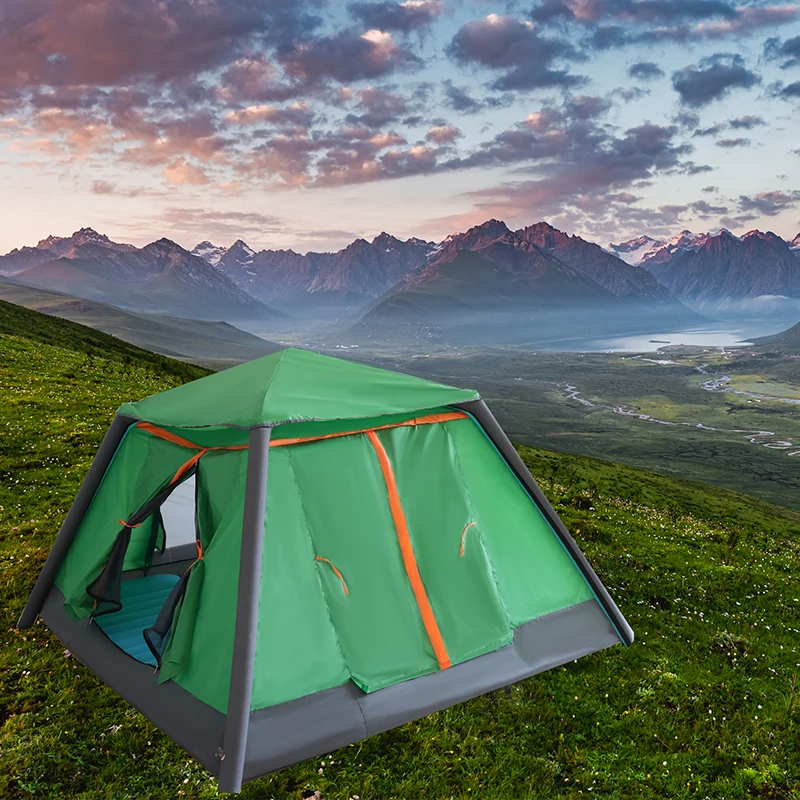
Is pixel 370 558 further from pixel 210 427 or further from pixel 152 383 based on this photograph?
pixel 152 383

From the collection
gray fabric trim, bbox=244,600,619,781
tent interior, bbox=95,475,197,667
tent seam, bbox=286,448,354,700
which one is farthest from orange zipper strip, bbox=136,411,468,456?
gray fabric trim, bbox=244,600,619,781

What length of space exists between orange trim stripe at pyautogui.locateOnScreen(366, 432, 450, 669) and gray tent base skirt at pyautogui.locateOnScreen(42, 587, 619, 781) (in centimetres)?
39

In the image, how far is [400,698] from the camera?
24.8 ft

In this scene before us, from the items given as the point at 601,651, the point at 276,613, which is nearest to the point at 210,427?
the point at 276,613

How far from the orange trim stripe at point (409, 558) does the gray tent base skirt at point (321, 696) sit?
0.39 m

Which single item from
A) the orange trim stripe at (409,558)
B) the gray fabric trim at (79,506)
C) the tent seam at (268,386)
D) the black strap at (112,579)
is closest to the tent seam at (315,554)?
the tent seam at (268,386)

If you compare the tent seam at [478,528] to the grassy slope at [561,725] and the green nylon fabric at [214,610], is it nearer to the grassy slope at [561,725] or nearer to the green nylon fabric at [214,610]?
the grassy slope at [561,725]

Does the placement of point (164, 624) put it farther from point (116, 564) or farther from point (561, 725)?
point (561, 725)

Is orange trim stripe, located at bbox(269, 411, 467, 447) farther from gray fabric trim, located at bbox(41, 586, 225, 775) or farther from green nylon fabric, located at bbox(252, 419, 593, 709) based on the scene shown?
gray fabric trim, located at bbox(41, 586, 225, 775)

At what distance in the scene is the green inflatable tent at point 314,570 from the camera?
7074 millimetres

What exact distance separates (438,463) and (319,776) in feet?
13.9

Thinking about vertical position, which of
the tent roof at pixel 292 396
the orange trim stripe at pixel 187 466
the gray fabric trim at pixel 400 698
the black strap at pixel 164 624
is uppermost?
the tent roof at pixel 292 396

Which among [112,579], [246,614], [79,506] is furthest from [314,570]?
[79,506]

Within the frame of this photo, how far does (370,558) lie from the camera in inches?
310
